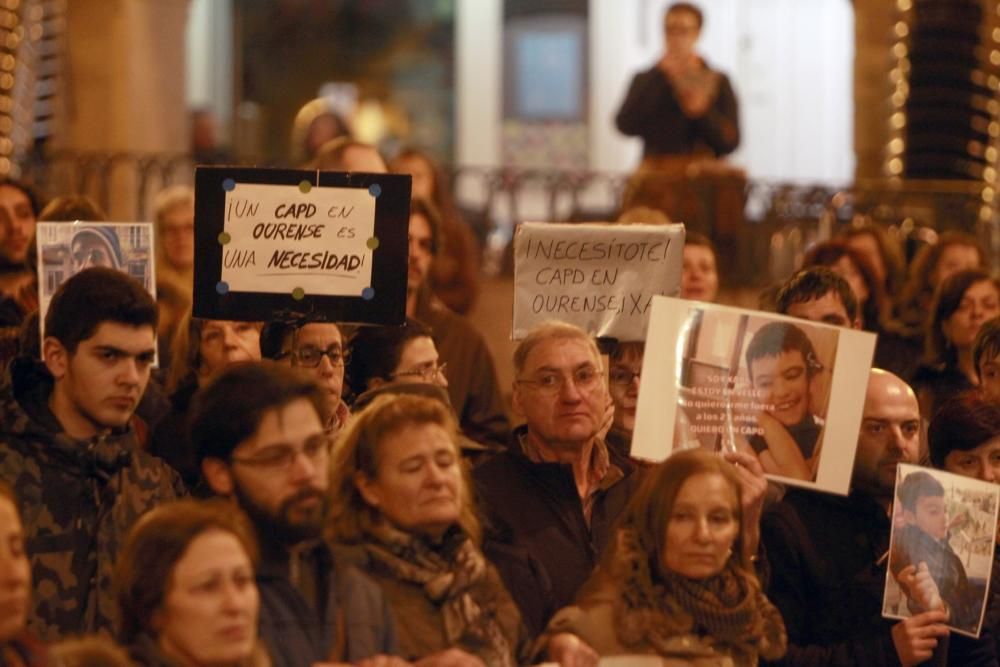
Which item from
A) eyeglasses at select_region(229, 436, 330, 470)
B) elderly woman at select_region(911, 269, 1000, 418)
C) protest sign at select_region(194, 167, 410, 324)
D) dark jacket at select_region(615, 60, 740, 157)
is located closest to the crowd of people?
eyeglasses at select_region(229, 436, 330, 470)

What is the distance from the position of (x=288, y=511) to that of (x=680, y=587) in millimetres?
1053

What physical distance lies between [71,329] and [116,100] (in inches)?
413

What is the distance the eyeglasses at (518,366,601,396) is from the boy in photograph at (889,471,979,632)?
895mm

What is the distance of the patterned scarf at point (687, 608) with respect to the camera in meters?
5.28

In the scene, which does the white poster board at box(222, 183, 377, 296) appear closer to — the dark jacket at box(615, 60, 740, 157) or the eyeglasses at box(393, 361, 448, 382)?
the eyeglasses at box(393, 361, 448, 382)

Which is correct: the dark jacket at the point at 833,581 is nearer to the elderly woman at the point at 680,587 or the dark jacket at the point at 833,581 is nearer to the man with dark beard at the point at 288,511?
the elderly woman at the point at 680,587

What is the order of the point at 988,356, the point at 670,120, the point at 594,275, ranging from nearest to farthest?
the point at 594,275 → the point at 988,356 → the point at 670,120

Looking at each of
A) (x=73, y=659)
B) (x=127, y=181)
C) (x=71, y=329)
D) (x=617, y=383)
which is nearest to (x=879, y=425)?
(x=617, y=383)

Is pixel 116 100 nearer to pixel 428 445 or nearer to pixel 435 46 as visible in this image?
pixel 435 46

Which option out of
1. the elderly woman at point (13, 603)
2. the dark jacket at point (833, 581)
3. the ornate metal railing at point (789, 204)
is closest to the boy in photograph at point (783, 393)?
the dark jacket at point (833, 581)

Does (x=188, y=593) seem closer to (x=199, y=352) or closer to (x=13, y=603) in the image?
(x=13, y=603)

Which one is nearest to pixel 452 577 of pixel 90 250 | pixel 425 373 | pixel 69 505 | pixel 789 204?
pixel 69 505

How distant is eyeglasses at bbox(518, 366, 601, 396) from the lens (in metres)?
6.14

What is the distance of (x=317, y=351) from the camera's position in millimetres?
6199
